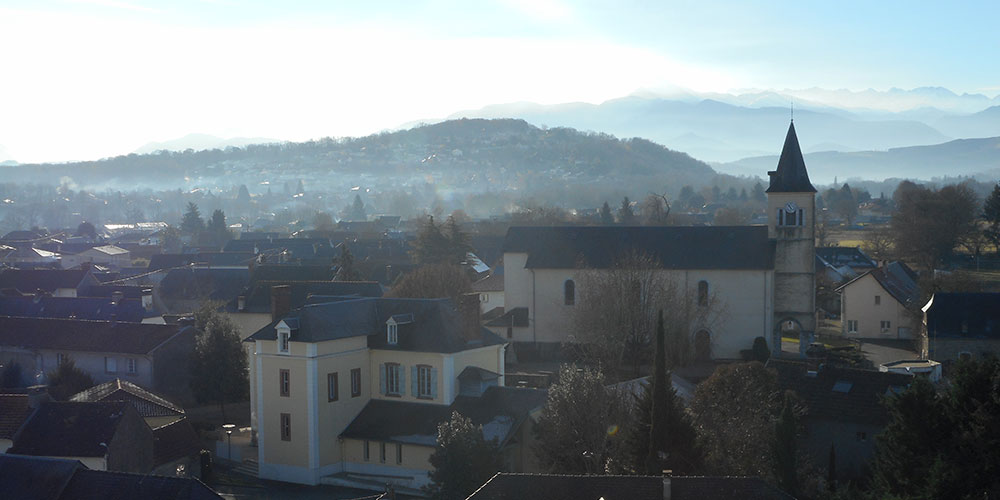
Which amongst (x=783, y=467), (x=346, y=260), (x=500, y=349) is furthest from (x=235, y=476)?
(x=346, y=260)

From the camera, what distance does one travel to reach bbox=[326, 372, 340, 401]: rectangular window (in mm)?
31031

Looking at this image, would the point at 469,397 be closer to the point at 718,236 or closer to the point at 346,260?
the point at 718,236

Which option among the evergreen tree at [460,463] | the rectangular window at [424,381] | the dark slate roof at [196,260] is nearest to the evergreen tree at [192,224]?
the dark slate roof at [196,260]

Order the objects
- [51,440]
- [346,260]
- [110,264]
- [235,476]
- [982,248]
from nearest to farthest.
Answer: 1. [51,440]
2. [235,476]
3. [346,260]
4. [982,248]
5. [110,264]

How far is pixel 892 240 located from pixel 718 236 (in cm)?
3826

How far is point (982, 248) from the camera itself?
7619cm

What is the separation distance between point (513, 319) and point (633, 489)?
32.4 meters

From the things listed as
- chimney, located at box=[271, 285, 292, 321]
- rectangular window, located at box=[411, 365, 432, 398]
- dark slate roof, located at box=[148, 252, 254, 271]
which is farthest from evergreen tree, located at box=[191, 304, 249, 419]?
dark slate roof, located at box=[148, 252, 254, 271]

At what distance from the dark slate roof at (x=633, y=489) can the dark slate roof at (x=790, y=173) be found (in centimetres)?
3206

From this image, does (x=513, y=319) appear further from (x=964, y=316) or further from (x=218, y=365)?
(x=964, y=316)

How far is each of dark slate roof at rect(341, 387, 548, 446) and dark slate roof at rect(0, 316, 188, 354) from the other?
13269 millimetres

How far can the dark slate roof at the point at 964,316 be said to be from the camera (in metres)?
44.3

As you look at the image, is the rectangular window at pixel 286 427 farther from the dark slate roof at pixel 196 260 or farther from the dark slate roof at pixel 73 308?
the dark slate roof at pixel 196 260

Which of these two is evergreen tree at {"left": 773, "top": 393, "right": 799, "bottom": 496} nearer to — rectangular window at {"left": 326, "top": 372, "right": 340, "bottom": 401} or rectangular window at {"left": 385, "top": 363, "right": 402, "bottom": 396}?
rectangular window at {"left": 385, "top": 363, "right": 402, "bottom": 396}
